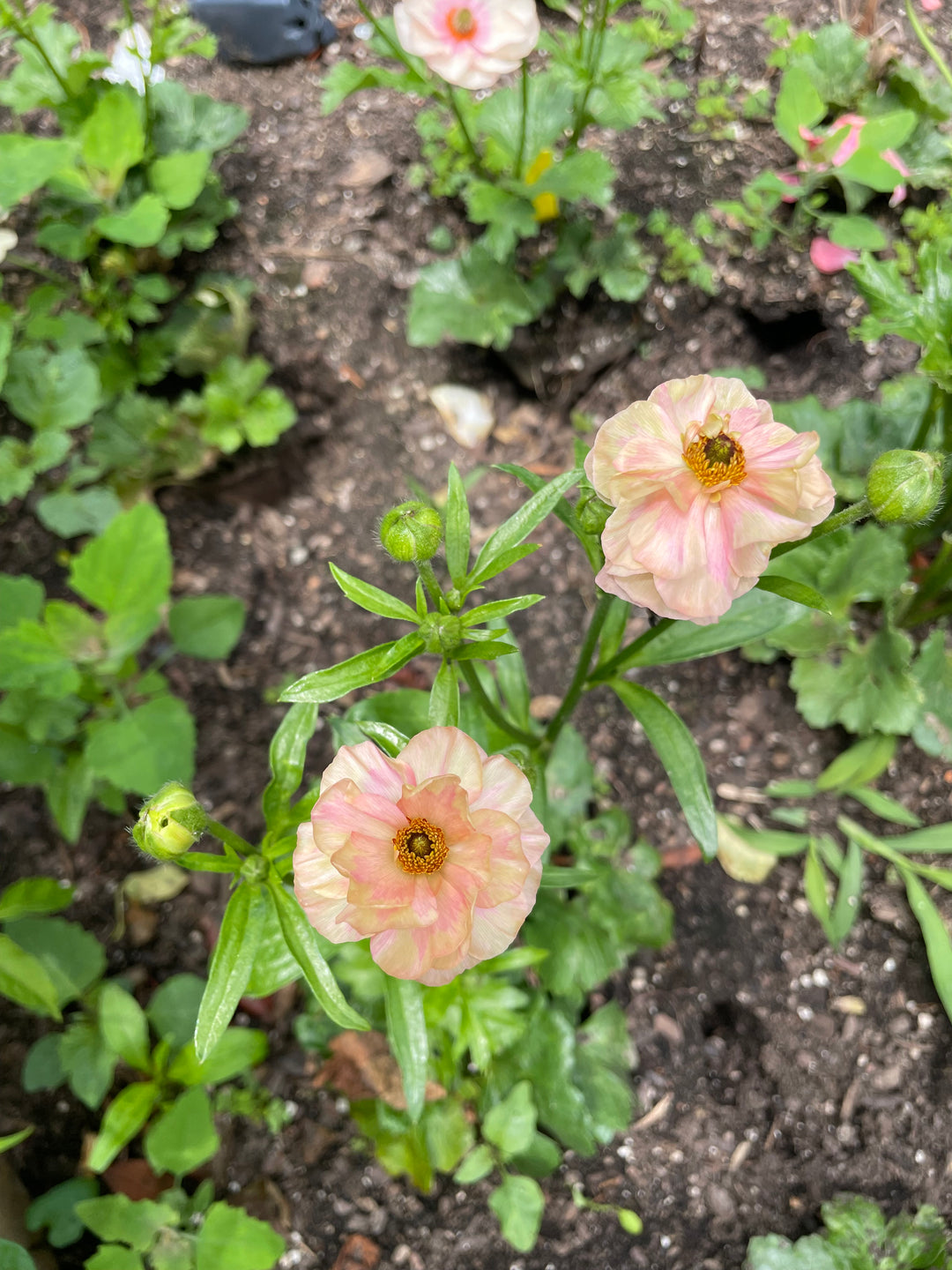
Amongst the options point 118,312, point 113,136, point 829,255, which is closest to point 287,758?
point 118,312

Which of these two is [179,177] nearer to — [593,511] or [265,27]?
[265,27]

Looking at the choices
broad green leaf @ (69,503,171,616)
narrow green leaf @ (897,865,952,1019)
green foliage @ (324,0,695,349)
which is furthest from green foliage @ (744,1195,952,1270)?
green foliage @ (324,0,695,349)

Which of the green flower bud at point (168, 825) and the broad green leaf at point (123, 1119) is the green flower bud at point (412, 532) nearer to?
the green flower bud at point (168, 825)

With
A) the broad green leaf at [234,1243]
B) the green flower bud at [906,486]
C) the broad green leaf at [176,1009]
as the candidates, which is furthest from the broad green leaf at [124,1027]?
the green flower bud at [906,486]

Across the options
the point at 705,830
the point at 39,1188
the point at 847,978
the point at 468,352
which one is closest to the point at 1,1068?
the point at 39,1188

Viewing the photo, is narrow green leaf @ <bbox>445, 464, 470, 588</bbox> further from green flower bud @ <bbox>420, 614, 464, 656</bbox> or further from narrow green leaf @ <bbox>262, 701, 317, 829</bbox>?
narrow green leaf @ <bbox>262, 701, 317, 829</bbox>

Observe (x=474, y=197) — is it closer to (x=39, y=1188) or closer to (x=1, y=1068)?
(x=1, y=1068)
